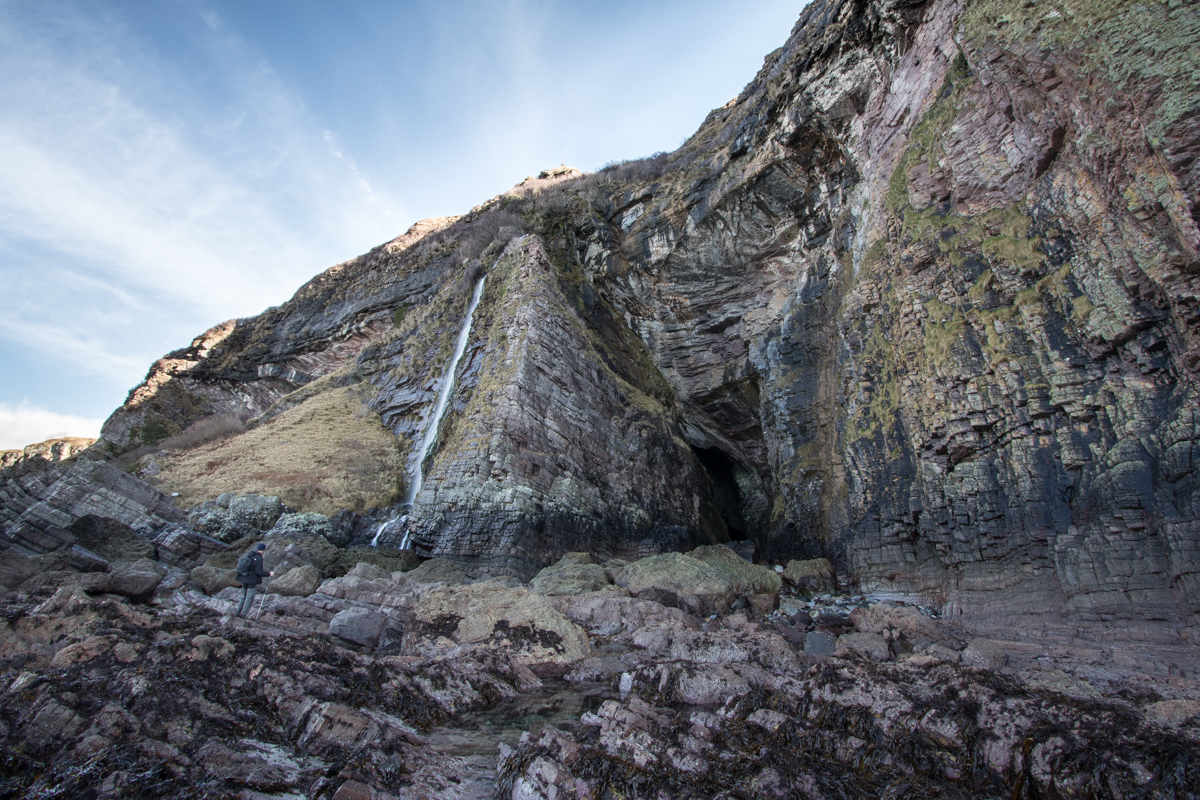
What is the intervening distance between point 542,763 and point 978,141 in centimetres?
1354

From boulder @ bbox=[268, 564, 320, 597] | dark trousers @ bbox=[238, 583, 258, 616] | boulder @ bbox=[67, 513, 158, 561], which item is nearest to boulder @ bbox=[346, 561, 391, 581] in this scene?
boulder @ bbox=[268, 564, 320, 597]

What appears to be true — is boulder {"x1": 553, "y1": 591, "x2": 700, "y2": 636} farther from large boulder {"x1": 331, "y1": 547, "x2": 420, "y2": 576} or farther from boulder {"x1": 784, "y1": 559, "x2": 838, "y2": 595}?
→ large boulder {"x1": 331, "y1": 547, "x2": 420, "y2": 576}

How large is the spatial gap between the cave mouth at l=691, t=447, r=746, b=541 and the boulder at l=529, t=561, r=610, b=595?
13382 mm


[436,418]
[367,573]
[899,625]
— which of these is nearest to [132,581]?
[367,573]

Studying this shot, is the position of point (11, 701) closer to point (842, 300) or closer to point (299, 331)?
point (842, 300)

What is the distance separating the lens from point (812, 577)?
1392 centimetres

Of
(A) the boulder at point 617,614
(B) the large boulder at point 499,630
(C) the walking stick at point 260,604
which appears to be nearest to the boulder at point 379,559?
(C) the walking stick at point 260,604

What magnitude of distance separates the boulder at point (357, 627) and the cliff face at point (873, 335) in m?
6.57

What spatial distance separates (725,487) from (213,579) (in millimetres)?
21446

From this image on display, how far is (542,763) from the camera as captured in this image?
4.20 m

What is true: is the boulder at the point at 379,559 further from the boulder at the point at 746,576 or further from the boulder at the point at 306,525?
the boulder at the point at 746,576

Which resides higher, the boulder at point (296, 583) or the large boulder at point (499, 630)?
the boulder at point (296, 583)

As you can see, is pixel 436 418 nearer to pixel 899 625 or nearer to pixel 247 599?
pixel 247 599

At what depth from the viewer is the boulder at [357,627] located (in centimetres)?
801
